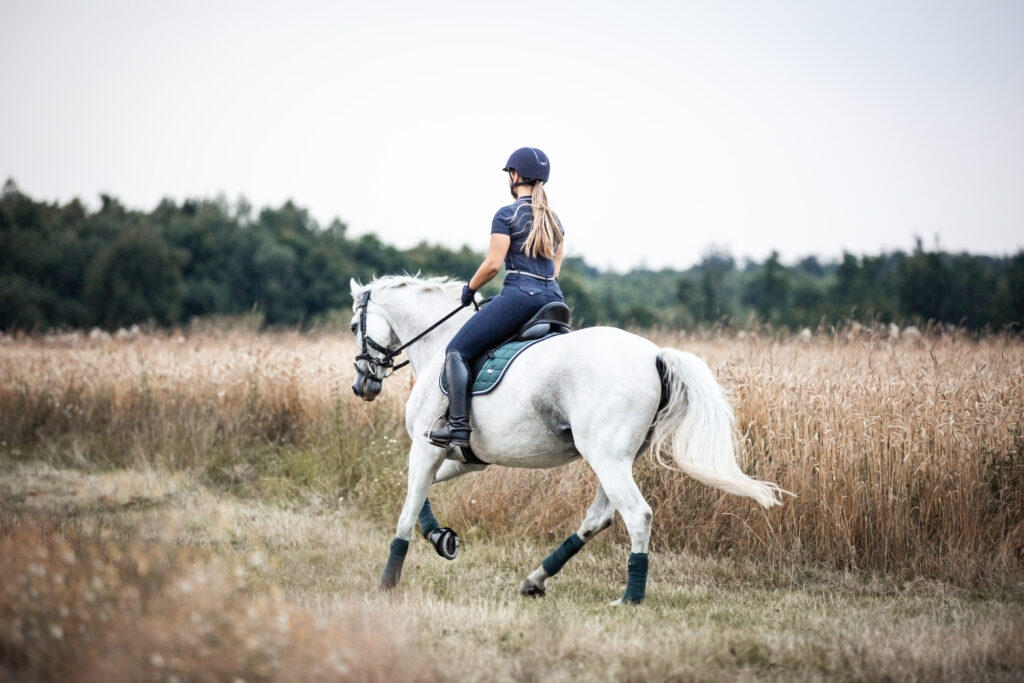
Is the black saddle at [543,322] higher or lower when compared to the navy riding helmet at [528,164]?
lower

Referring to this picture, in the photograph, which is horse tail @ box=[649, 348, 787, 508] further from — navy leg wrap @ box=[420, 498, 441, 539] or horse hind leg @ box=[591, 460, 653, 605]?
navy leg wrap @ box=[420, 498, 441, 539]

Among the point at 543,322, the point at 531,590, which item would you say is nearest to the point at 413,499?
the point at 531,590

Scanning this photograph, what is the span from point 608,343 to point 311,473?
586 centimetres

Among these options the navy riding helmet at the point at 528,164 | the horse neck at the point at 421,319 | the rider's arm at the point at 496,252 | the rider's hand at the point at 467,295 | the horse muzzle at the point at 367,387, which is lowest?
the horse muzzle at the point at 367,387

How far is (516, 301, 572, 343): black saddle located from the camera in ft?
19.3

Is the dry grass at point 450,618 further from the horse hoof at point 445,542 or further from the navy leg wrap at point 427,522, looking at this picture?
the navy leg wrap at point 427,522

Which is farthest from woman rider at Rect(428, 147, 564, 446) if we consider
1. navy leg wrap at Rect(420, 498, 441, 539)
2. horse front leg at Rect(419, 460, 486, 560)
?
navy leg wrap at Rect(420, 498, 441, 539)

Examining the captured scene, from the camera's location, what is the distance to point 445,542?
6.16 meters

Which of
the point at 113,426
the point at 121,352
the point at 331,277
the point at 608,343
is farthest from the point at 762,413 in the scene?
the point at 331,277

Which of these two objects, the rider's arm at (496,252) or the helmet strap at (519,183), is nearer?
the rider's arm at (496,252)

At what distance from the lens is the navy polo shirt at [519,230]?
19.2 ft

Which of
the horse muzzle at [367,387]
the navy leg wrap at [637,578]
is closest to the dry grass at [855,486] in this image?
the navy leg wrap at [637,578]

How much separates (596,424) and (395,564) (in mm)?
1953

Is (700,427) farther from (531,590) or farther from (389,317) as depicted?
(389,317)
